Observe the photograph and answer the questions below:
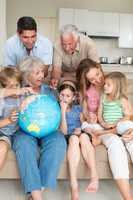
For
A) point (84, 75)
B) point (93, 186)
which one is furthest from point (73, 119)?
point (93, 186)

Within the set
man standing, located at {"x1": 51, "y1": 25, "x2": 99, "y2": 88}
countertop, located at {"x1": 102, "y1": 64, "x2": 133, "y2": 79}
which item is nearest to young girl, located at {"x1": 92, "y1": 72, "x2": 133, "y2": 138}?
man standing, located at {"x1": 51, "y1": 25, "x2": 99, "y2": 88}

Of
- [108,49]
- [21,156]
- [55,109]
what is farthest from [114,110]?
[108,49]

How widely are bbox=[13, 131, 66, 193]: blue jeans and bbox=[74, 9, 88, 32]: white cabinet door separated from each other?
4.87 m

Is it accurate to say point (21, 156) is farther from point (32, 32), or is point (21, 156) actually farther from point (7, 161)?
point (32, 32)

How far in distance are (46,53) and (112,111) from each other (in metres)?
0.74

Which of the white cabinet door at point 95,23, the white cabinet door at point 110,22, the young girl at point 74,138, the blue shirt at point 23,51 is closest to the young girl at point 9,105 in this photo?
the young girl at point 74,138

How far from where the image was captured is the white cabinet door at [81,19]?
680 cm

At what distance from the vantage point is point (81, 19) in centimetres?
684

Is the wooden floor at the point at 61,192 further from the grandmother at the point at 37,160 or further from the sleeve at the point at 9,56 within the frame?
the sleeve at the point at 9,56

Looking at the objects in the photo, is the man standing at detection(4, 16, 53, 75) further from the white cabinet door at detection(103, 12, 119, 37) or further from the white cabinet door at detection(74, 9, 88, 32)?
the white cabinet door at detection(103, 12, 119, 37)

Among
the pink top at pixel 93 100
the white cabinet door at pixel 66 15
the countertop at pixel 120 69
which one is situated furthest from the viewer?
the white cabinet door at pixel 66 15

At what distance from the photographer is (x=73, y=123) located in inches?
98.3

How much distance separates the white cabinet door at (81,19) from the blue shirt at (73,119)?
177 inches

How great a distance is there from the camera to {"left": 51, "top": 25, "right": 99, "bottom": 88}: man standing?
2713 mm
